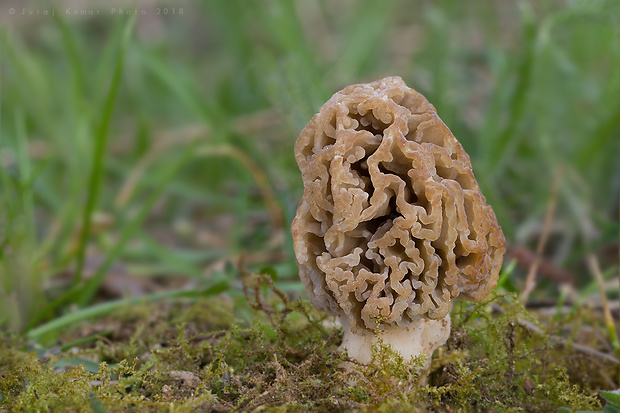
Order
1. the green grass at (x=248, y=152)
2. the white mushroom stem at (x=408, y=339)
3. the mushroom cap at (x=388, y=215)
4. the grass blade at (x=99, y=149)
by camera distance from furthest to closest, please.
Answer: the green grass at (x=248, y=152) → the grass blade at (x=99, y=149) → the white mushroom stem at (x=408, y=339) → the mushroom cap at (x=388, y=215)

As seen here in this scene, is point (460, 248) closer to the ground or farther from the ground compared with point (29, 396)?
farther from the ground

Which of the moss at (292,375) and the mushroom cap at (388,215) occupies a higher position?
the mushroom cap at (388,215)

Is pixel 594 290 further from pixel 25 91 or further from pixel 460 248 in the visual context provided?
pixel 25 91

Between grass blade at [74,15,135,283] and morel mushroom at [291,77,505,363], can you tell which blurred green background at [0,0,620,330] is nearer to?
grass blade at [74,15,135,283]

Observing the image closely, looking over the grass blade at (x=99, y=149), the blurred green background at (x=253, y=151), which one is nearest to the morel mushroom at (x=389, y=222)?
the blurred green background at (x=253, y=151)

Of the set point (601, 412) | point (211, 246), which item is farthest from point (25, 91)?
point (601, 412)

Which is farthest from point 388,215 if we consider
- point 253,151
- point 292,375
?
point 253,151

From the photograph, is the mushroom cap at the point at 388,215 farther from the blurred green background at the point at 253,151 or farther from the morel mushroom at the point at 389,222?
the blurred green background at the point at 253,151
